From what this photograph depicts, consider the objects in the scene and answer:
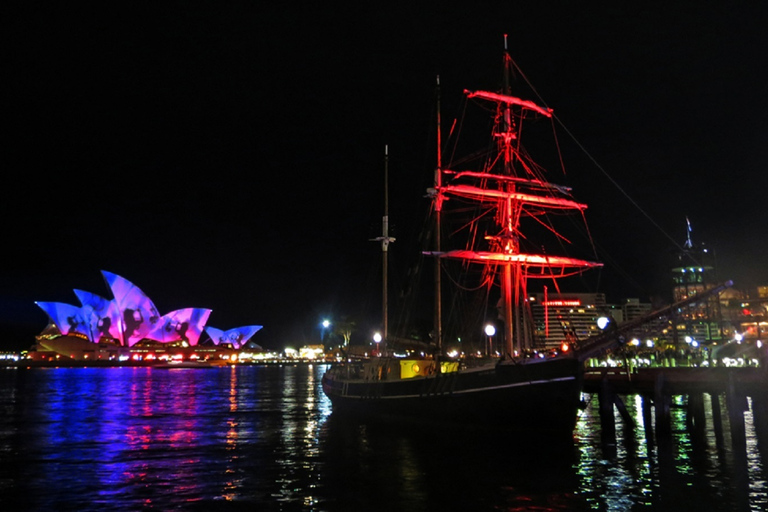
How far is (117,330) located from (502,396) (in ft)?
537

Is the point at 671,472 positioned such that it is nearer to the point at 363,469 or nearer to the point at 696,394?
the point at 696,394

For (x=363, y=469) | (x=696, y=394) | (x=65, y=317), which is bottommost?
(x=363, y=469)

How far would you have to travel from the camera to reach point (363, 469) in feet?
69.0

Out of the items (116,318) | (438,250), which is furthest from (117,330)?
A: (438,250)

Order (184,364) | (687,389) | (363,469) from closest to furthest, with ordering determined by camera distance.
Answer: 1. (363,469)
2. (687,389)
3. (184,364)

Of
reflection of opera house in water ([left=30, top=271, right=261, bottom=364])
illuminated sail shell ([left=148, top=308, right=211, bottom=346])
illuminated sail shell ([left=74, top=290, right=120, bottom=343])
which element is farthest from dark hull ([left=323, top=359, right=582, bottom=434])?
illuminated sail shell ([left=148, top=308, right=211, bottom=346])

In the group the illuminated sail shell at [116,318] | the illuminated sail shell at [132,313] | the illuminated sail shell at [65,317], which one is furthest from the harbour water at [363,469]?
the illuminated sail shell at [65,317]

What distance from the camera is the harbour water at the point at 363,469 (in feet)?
53.8

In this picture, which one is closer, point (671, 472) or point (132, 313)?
point (671, 472)

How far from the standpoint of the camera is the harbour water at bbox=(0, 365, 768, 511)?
16.4 m

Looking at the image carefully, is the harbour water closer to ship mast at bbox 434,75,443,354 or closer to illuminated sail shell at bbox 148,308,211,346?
ship mast at bbox 434,75,443,354

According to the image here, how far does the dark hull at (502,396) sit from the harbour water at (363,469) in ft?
2.75

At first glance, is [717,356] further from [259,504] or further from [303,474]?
[259,504]

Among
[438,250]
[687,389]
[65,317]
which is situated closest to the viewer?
[687,389]
